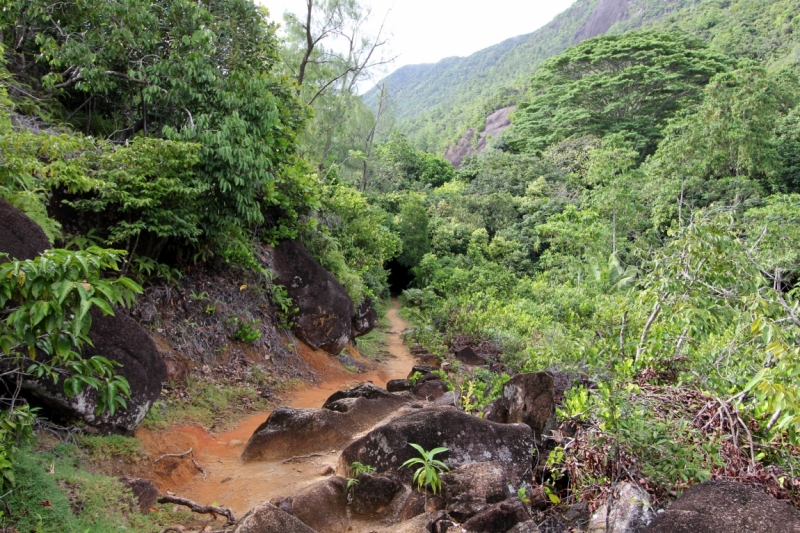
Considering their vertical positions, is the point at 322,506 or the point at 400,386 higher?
the point at 322,506

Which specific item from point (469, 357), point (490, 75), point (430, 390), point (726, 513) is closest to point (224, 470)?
point (430, 390)

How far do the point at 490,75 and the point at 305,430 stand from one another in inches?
3482

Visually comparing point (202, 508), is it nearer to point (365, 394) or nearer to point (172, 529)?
point (172, 529)

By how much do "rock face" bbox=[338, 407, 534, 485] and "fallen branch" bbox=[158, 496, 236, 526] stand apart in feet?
3.83

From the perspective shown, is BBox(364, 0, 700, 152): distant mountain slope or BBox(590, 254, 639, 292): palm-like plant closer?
BBox(590, 254, 639, 292): palm-like plant

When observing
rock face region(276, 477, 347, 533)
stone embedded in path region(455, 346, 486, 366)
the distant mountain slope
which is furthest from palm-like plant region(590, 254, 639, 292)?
the distant mountain slope

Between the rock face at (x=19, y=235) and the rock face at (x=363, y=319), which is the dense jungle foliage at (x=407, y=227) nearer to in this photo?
the rock face at (x=19, y=235)

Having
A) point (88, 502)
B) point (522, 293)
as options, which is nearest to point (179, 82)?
point (88, 502)

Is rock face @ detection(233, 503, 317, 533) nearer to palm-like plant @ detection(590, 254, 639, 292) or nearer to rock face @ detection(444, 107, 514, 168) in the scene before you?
palm-like plant @ detection(590, 254, 639, 292)

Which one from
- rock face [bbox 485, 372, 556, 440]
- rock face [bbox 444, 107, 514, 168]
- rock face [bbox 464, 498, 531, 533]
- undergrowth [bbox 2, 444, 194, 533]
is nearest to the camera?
undergrowth [bbox 2, 444, 194, 533]

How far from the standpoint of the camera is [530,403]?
5.95 m

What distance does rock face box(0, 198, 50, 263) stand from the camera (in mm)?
4449

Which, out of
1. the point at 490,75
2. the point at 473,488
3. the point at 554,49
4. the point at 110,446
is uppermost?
the point at 554,49

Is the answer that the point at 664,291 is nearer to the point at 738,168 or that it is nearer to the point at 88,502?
the point at 88,502
